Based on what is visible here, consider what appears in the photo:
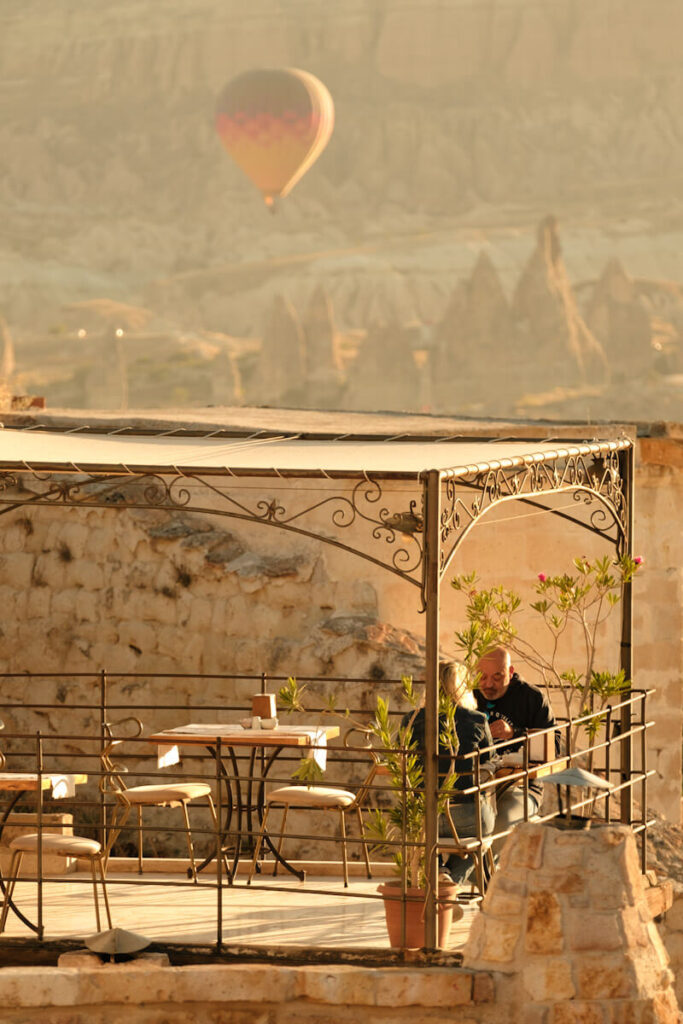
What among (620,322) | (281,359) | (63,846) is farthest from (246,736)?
(620,322)

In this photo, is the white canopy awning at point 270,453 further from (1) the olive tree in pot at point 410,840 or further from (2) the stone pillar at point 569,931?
(2) the stone pillar at point 569,931

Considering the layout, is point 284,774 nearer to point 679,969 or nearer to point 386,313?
point 679,969

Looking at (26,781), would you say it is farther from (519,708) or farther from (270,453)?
(519,708)

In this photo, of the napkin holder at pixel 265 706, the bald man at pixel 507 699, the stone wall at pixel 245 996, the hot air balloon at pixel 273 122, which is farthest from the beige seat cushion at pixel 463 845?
the hot air balloon at pixel 273 122

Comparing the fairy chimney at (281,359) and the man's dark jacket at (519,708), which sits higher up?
the fairy chimney at (281,359)

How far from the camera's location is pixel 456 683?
7180mm

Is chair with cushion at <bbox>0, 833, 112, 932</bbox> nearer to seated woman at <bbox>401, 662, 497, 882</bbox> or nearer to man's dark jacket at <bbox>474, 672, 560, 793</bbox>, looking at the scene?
seated woman at <bbox>401, 662, 497, 882</bbox>

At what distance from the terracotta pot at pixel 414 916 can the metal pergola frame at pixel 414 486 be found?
0.08 metres

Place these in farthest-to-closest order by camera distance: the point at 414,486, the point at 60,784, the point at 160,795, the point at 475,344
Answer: the point at 475,344, the point at 414,486, the point at 160,795, the point at 60,784

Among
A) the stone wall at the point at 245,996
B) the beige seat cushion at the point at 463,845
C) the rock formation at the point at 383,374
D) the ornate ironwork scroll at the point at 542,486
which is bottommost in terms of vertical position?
the stone wall at the point at 245,996

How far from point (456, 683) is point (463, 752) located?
0.34m

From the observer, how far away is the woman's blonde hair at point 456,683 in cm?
713

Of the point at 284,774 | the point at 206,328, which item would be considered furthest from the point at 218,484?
the point at 206,328

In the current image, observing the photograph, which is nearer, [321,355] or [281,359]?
[281,359]
